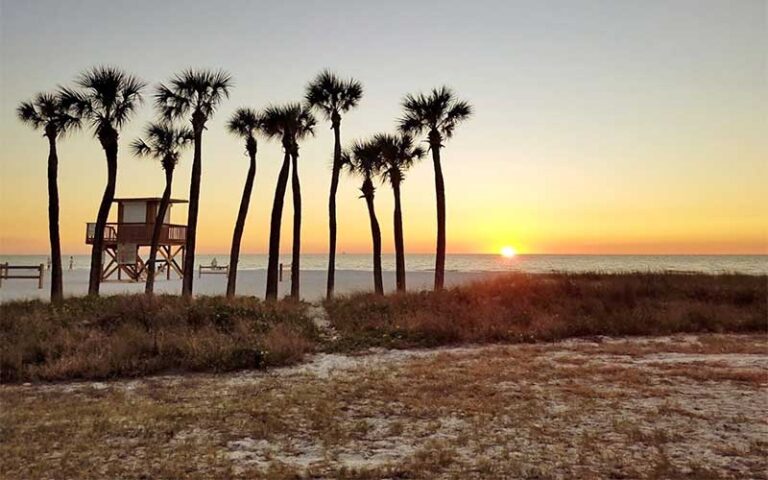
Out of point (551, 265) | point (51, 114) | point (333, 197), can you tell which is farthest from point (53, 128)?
point (551, 265)

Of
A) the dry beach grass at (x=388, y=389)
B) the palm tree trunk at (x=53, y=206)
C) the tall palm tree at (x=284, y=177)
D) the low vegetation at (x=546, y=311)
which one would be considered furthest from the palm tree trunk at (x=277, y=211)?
the palm tree trunk at (x=53, y=206)

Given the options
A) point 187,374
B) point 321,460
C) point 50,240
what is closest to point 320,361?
point 187,374

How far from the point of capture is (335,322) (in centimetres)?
1697

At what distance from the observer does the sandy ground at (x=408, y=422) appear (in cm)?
571

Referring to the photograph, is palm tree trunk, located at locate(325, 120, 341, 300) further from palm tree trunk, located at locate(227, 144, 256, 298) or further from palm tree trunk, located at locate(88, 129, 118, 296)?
palm tree trunk, located at locate(88, 129, 118, 296)

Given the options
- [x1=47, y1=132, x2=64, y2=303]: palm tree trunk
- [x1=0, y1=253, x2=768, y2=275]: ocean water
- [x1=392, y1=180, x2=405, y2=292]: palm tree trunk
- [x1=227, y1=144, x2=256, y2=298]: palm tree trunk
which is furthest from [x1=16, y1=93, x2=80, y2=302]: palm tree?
[x1=0, y1=253, x2=768, y2=275]: ocean water

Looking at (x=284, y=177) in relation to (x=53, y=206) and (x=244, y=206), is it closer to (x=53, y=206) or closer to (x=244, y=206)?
(x=244, y=206)

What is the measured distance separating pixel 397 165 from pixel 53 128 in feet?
50.1

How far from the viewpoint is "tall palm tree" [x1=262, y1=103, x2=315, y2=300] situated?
2430cm

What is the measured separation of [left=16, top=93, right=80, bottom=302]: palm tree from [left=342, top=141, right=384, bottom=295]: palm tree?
40.5 feet

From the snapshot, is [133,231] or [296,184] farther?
[133,231]

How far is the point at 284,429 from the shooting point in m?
7.09

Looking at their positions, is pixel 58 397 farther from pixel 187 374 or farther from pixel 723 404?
pixel 723 404

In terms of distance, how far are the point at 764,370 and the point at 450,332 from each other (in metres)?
7.00
